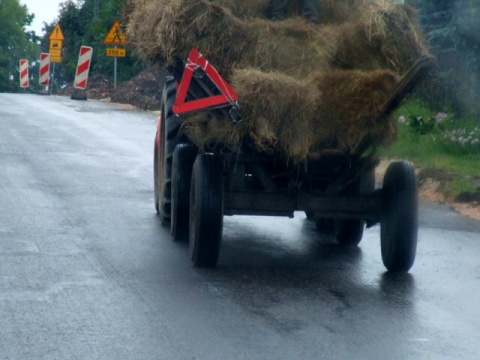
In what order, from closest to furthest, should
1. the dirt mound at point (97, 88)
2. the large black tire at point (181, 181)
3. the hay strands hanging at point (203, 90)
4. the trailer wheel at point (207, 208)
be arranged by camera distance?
the hay strands hanging at point (203, 90)
the trailer wheel at point (207, 208)
the large black tire at point (181, 181)
the dirt mound at point (97, 88)

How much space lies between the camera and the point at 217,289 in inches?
304

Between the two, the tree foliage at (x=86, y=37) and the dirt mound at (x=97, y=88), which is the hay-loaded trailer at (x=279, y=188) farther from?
the tree foliage at (x=86, y=37)

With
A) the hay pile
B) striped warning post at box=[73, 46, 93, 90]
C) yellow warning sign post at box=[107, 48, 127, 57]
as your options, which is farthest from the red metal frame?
striped warning post at box=[73, 46, 93, 90]

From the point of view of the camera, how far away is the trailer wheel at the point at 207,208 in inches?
320

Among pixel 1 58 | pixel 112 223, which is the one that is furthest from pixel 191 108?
pixel 1 58

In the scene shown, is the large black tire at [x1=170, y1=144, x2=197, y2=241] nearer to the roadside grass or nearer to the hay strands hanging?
the hay strands hanging

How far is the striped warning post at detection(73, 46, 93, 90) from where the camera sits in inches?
1357

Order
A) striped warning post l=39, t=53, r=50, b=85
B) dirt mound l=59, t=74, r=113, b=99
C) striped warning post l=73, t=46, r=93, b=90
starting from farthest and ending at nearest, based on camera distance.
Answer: striped warning post l=39, t=53, r=50, b=85 → dirt mound l=59, t=74, r=113, b=99 → striped warning post l=73, t=46, r=93, b=90

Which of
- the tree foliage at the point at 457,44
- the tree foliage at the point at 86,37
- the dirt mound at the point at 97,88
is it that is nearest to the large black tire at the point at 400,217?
the tree foliage at the point at 457,44

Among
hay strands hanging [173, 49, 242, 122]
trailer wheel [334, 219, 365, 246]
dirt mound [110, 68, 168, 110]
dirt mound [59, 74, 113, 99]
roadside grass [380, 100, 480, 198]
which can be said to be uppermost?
hay strands hanging [173, 49, 242, 122]

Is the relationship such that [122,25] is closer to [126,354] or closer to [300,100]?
[300,100]

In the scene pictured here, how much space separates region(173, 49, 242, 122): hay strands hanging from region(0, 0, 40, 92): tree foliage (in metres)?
80.7

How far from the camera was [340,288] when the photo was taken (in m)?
7.94

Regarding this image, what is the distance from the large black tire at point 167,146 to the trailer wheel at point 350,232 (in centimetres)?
173
